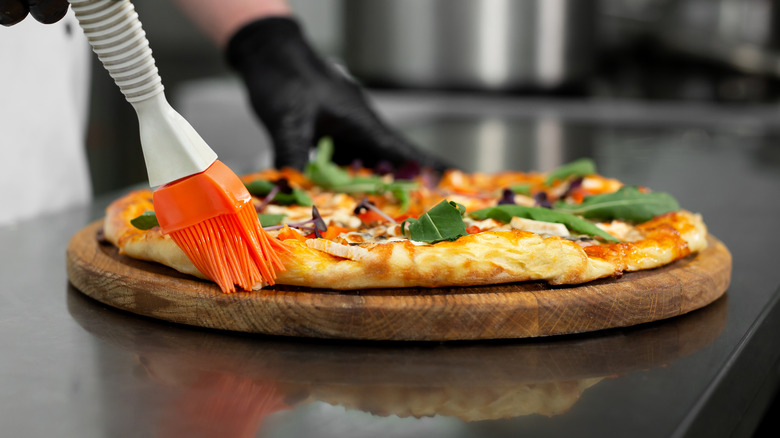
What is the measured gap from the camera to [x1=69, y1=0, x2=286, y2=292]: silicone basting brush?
655mm

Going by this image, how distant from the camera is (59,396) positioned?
598mm

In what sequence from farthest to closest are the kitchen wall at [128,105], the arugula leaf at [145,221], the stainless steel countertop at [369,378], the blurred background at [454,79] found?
the kitchen wall at [128,105]
the blurred background at [454,79]
the arugula leaf at [145,221]
the stainless steel countertop at [369,378]

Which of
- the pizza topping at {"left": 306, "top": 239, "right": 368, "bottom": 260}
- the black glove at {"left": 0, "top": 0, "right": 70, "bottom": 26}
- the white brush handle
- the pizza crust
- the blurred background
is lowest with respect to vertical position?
the blurred background

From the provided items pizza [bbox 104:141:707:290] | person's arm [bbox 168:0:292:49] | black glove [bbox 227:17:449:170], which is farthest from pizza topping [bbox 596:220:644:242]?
person's arm [bbox 168:0:292:49]

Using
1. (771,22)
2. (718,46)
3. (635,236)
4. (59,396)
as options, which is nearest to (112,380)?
(59,396)

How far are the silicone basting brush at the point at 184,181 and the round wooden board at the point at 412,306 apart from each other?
3 centimetres

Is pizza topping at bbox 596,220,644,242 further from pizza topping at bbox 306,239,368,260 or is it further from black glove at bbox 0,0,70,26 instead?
black glove at bbox 0,0,70,26

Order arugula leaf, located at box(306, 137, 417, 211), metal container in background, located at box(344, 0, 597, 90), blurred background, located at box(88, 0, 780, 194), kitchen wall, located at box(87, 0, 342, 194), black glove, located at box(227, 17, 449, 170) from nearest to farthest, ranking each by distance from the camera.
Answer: arugula leaf, located at box(306, 137, 417, 211) → black glove, located at box(227, 17, 449, 170) → blurred background, located at box(88, 0, 780, 194) → kitchen wall, located at box(87, 0, 342, 194) → metal container in background, located at box(344, 0, 597, 90)

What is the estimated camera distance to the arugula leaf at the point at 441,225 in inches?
32.0

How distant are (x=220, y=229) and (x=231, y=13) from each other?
1.05 meters

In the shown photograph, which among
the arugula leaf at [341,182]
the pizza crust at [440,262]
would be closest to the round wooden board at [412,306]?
the pizza crust at [440,262]

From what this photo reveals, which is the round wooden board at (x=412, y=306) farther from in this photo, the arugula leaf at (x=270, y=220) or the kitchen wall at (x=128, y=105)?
the kitchen wall at (x=128, y=105)

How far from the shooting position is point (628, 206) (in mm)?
1020

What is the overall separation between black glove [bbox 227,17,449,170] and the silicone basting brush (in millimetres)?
817
